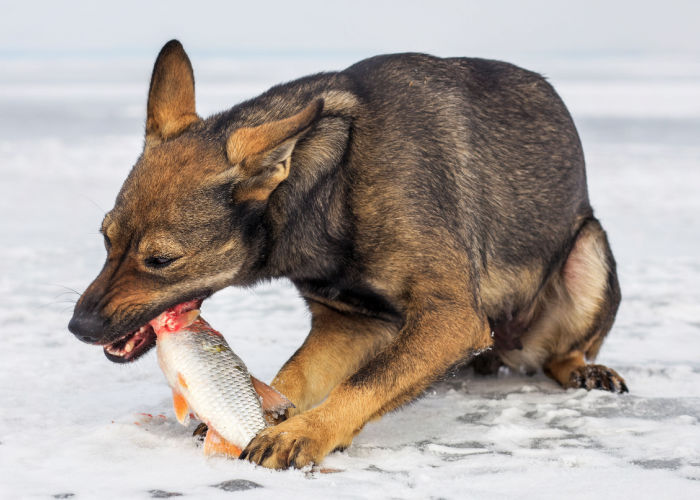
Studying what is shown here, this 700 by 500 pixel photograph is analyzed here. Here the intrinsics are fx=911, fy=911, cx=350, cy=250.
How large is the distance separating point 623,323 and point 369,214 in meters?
2.96

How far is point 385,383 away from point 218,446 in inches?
31.3

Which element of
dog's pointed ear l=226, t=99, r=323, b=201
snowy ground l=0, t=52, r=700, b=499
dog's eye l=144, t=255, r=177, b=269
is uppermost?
dog's pointed ear l=226, t=99, r=323, b=201

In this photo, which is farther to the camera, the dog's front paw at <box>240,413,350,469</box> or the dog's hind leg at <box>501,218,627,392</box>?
the dog's hind leg at <box>501,218,627,392</box>

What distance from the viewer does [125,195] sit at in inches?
155

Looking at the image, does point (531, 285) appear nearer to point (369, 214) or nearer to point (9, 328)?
point (369, 214)

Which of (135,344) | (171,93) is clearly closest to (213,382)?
(135,344)

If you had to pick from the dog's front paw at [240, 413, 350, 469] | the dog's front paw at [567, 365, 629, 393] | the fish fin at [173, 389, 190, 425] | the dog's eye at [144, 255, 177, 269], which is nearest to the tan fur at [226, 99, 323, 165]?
the dog's eye at [144, 255, 177, 269]

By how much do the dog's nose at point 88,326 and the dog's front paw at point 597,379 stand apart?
8.90 feet

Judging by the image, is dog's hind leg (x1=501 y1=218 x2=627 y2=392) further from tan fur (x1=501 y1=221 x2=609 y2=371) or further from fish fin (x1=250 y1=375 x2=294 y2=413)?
fish fin (x1=250 y1=375 x2=294 y2=413)

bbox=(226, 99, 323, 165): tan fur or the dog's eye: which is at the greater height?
bbox=(226, 99, 323, 165): tan fur

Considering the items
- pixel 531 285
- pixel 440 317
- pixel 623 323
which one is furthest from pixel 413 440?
pixel 623 323

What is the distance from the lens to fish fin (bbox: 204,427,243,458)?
373 centimetres

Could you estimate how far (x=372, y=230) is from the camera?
426 cm

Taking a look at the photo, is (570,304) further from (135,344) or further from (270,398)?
(135,344)
